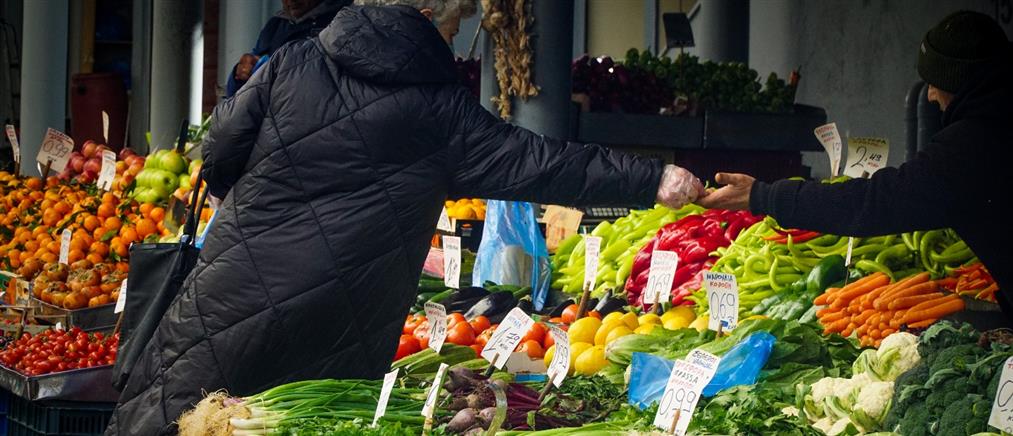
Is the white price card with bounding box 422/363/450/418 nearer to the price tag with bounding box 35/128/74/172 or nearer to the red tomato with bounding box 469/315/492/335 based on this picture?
the red tomato with bounding box 469/315/492/335

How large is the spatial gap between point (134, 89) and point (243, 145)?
14.5 m

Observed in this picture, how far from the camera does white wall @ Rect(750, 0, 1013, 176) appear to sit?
1039 centimetres

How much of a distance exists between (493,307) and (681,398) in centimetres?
272

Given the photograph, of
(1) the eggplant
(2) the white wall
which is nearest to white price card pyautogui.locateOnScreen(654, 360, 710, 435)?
(1) the eggplant

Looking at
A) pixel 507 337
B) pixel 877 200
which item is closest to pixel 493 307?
pixel 507 337

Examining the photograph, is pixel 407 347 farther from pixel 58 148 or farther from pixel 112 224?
pixel 58 148

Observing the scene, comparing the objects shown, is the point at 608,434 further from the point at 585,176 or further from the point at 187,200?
the point at 187,200

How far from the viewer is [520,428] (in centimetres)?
357

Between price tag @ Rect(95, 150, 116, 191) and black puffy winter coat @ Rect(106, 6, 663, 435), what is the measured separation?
4.80 m

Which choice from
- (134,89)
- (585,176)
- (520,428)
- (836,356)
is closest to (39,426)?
(520,428)

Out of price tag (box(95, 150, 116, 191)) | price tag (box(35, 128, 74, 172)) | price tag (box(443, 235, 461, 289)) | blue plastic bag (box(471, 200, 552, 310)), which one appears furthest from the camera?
price tag (box(35, 128, 74, 172))

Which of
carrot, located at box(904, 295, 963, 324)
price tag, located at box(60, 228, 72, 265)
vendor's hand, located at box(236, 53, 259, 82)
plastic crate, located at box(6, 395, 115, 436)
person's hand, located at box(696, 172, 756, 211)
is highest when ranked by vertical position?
vendor's hand, located at box(236, 53, 259, 82)

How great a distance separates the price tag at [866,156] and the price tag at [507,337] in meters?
1.42

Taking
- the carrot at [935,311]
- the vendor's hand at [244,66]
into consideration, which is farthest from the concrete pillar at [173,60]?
the carrot at [935,311]
